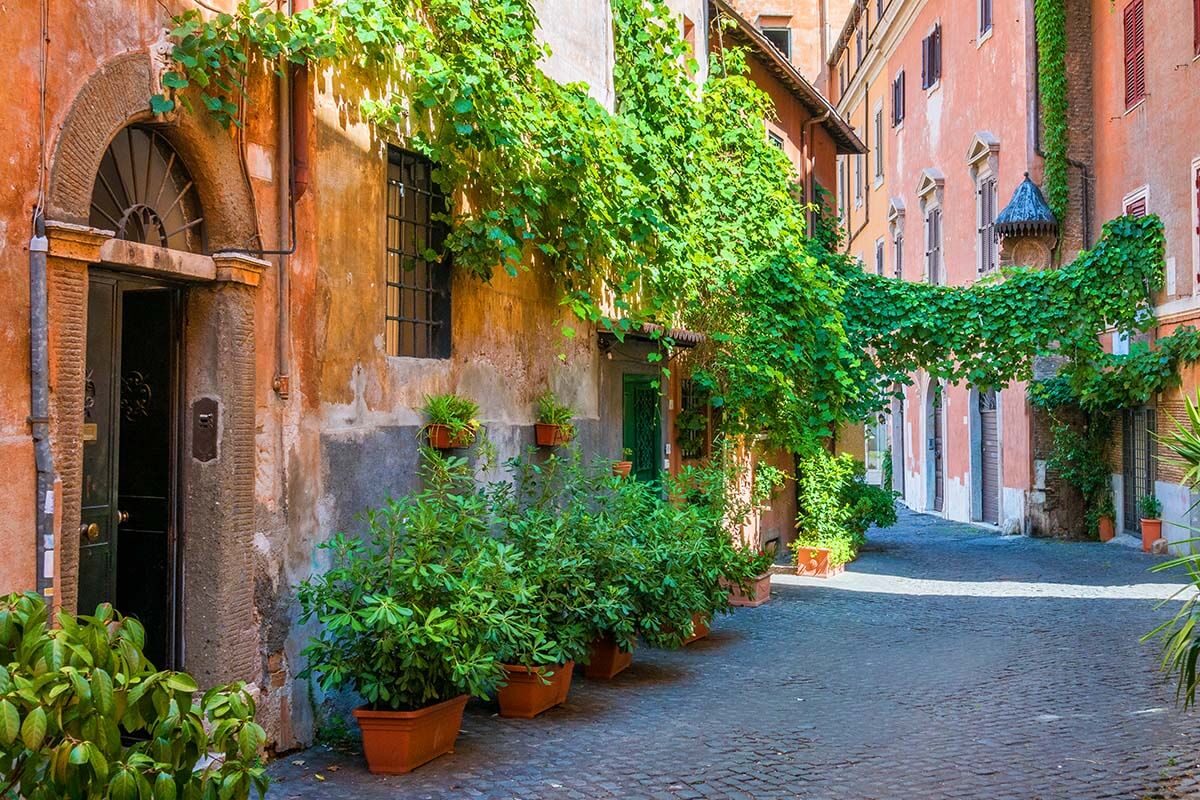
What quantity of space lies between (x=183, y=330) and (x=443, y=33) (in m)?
2.88

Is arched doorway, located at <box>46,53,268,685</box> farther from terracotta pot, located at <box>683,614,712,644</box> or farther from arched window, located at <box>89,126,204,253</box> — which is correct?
terracotta pot, located at <box>683,614,712,644</box>

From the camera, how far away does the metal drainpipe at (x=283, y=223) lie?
232 inches

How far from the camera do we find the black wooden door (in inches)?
869

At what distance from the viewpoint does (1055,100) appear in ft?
62.4

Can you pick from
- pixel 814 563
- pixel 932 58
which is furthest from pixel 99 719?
pixel 932 58

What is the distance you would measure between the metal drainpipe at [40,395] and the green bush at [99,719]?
102 cm

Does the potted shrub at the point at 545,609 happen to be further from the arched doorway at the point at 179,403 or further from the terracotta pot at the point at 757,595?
the terracotta pot at the point at 757,595

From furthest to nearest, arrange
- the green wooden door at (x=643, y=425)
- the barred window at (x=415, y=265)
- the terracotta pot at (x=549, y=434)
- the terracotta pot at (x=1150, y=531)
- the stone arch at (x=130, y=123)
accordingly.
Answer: the terracotta pot at (x=1150, y=531) → the green wooden door at (x=643, y=425) → the terracotta pot at (x=549, y=434) → the barred window at (x=415, y=265) → the stone arch at (x=130, y=123)

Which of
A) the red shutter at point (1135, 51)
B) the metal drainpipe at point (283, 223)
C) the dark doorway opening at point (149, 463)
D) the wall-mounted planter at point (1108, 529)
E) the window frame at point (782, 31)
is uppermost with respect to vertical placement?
the window frame at point (782, 31)

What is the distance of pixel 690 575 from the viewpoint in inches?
325

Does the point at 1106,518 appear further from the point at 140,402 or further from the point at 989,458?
the point at 140,402

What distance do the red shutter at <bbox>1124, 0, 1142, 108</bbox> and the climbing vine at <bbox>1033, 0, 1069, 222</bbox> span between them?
4.53 ft

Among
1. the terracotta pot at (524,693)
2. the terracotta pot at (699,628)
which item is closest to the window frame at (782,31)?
the terracotta pot at (699,628)

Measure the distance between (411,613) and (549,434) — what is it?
3.40 metres
